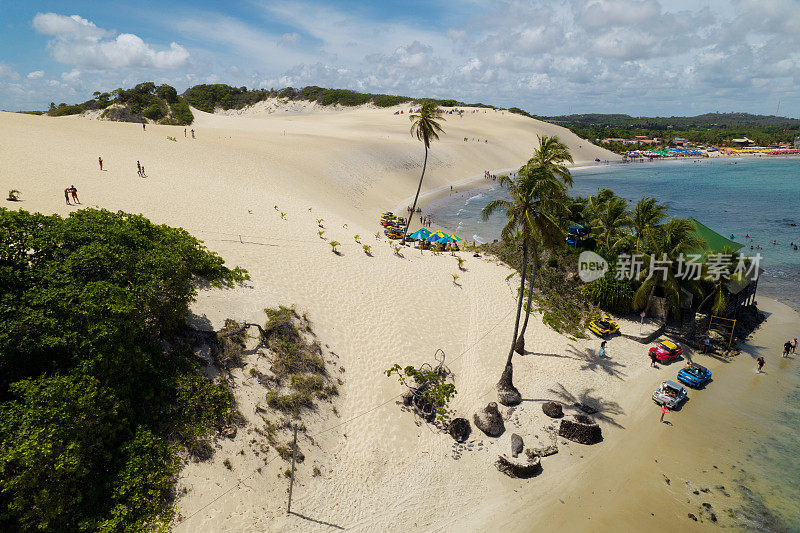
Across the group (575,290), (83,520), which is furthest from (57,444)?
(575,290)

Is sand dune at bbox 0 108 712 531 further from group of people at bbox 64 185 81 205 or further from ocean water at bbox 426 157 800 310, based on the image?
ocean water at bbox 426 157 800 310

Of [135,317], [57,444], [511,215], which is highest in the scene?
[511,215]

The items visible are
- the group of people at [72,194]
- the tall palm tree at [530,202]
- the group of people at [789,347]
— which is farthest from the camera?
the group of people at [72,194]

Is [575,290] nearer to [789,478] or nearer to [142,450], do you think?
[789,478]

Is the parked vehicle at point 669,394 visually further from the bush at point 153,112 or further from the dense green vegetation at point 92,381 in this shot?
the bush at point 153,112

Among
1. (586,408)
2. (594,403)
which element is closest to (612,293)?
(594,403)

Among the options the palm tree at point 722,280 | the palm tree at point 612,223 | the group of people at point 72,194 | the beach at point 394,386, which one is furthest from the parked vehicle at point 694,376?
the group of people at point 72,194
